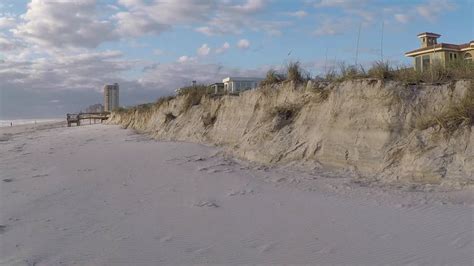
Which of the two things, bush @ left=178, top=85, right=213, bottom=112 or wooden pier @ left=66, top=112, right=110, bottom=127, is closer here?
bush @ left=178, top=85, right=213, bottom=112

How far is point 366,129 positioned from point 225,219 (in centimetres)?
397

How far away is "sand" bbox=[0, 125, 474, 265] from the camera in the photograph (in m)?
5.32

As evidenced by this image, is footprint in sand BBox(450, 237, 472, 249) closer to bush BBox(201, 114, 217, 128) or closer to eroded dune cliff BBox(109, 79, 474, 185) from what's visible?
eroded dune cliff BBox(109, 79, 474, 185)

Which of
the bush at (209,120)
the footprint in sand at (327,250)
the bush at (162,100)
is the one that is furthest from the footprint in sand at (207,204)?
the bush at (162,100)

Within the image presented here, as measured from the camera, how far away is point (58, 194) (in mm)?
8250

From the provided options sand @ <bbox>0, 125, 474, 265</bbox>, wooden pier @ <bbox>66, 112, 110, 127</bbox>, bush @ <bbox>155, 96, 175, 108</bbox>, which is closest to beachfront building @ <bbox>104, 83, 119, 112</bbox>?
wooden pier @ <bbox>66, 112, 110, 127</bbox>

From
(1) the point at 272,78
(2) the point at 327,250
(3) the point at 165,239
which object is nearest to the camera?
(2) the point at 327,250

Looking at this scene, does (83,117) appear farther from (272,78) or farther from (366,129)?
(366,129)

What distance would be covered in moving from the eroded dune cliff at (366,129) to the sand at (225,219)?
52 cm

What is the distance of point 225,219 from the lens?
21.7 feet

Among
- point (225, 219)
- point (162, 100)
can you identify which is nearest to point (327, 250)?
point (225, 219)

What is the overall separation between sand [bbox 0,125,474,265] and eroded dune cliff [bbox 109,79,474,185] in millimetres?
515

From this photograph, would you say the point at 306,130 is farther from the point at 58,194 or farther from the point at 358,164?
the point at 58,194

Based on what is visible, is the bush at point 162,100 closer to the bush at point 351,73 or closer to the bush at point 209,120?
the bush at point 209,120
